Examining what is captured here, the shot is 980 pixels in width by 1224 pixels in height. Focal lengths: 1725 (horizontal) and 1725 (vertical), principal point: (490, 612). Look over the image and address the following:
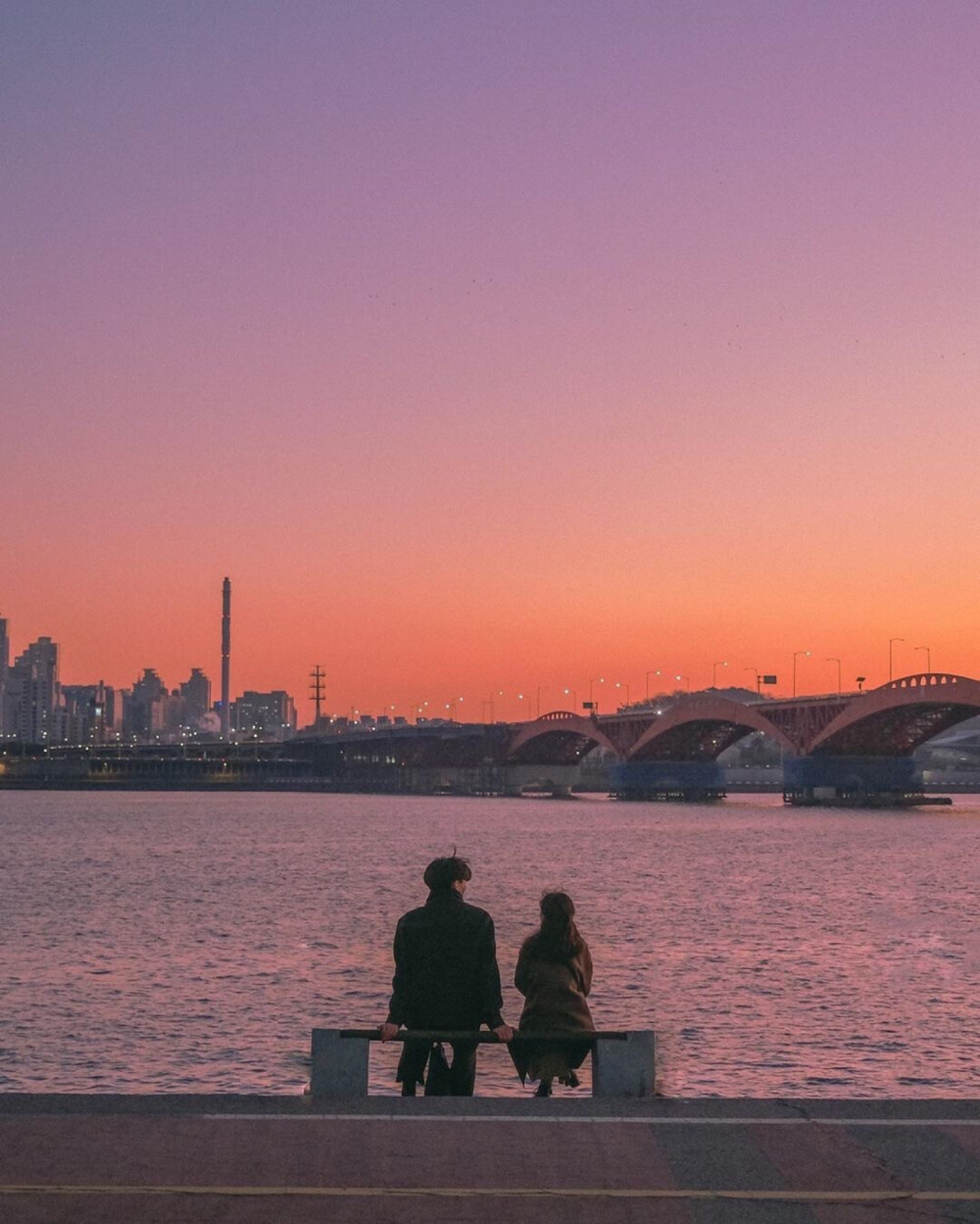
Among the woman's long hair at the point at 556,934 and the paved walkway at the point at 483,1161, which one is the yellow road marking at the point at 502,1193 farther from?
the woman's long hair at the point at 556,934

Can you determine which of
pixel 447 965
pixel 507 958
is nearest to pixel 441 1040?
pixel 447 965

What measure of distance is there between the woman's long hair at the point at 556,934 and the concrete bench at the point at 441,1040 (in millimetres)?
869

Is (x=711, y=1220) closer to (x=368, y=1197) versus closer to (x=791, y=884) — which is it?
(x=368, y=1197)

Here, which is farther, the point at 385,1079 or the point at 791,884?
the point at 791,884

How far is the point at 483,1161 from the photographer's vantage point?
11.2m

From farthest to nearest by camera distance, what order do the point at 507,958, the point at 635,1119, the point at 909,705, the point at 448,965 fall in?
the point at 909,705, the point at 507,958, the point at 448,965, the point at 635,1119

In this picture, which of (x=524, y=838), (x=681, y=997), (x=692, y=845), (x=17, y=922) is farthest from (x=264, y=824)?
(x=681, y=997)

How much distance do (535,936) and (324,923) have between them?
154ft

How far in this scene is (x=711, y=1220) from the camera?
9953 millimetres

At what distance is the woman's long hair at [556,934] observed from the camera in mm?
14492

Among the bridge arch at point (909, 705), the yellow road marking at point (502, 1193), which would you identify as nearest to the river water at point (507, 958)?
the yellow road marking at point (502, 1193)

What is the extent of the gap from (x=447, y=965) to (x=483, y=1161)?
3197 millimetres

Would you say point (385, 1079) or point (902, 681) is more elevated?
point (902, 681)

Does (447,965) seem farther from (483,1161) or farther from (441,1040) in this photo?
(483,1161)
